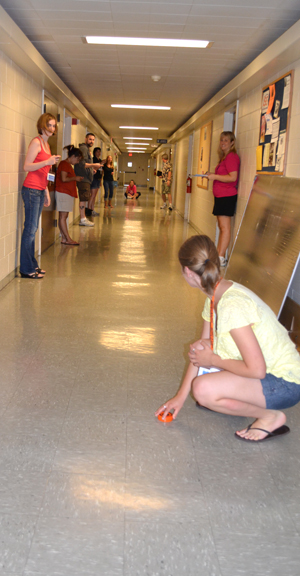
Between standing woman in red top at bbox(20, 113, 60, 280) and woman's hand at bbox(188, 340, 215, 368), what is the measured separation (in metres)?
3.21

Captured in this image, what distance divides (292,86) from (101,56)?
2.53 m

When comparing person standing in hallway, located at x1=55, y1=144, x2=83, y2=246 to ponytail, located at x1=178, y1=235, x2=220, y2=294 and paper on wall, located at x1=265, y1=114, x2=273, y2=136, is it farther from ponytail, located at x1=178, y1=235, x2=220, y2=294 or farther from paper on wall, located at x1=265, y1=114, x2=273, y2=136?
ponytail, located at x1=178, y1=235, x2=220, y2=294

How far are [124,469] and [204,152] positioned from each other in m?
8.58

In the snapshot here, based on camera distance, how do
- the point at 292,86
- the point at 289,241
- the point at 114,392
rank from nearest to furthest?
the point at 114,392
the point at 289,241
the point at 292,86

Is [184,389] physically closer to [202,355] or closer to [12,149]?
[202,355]

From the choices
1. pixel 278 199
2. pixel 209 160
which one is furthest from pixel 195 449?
pixel 209 160

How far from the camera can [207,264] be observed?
75.2 inches

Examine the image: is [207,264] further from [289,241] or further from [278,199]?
[278,199]

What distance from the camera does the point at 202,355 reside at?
2.10m

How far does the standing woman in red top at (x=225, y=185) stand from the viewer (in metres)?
6.16

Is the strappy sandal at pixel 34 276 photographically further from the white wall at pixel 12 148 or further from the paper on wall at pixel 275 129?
the paper on wall at pixel 275 129

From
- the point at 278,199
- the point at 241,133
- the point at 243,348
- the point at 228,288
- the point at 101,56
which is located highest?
the point at 101,56

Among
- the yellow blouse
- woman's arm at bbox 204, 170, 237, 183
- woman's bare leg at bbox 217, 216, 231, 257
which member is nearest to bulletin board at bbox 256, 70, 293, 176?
woman's arm at bbox 204, 170, 237, 183

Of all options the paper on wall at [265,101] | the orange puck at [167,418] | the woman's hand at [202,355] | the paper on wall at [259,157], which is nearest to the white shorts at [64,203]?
the paper on wall at [259,157]
